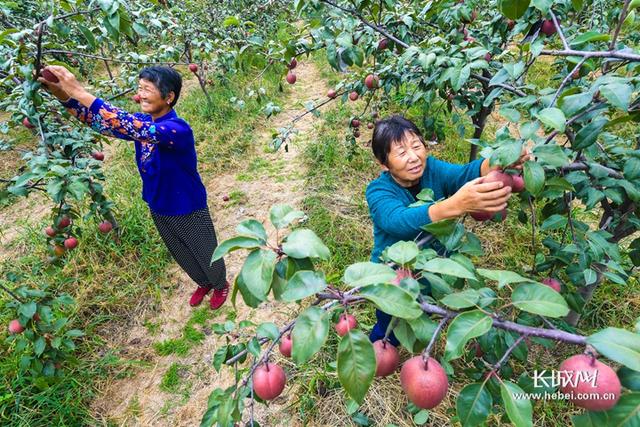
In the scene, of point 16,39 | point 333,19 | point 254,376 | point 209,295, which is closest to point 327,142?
point 209,295

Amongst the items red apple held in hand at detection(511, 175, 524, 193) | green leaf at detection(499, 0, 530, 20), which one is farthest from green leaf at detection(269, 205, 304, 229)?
green leaf at detection(499, 0, 530, 20)

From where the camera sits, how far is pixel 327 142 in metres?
3.88

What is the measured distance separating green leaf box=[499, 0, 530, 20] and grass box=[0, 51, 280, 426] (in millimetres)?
1140

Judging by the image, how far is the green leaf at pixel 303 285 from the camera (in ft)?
1.97

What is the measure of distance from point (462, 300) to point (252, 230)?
40cm

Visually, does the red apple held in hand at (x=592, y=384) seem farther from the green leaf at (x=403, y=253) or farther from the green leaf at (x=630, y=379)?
the green leaf at (x=403, y=253)

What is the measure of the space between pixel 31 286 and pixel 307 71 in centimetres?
528

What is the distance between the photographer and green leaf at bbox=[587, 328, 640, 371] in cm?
48

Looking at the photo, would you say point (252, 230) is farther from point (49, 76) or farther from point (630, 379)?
point (49, 76)

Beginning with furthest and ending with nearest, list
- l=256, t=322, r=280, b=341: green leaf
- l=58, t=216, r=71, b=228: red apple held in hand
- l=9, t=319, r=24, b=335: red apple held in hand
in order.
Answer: l=58, t=216, r=71, b=228: red apple held in hand
l=9, t=319, r=24, b=335: red apple held in hand
l=256, t=322, r=280, b=341: green leaf

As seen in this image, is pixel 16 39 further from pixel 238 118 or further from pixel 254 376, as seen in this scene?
pixel 238 118

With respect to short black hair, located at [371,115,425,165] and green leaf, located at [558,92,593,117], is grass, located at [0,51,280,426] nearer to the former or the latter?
short black hair, located at [371,115,425,165]

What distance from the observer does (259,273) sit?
0.63 meters

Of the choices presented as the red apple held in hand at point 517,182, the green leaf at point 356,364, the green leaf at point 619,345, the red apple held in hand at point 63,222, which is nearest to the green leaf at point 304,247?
the green leaf at point 356,364
